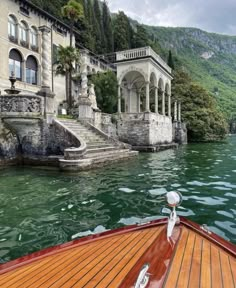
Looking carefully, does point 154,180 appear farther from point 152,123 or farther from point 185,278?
point 152,123

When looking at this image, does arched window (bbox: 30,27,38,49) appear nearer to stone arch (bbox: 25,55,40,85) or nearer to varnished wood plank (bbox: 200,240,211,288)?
stone arch (bbox: 25,55,40,85)

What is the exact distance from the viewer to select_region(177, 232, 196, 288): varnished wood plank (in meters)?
1.96

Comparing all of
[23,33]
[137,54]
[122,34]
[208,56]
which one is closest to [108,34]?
[122,34]

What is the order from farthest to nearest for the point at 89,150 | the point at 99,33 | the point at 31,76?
the point at 99,33 → the point at 31,76 → the point at 89,150

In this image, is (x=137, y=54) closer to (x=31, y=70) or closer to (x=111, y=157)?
(x=31, y=70)

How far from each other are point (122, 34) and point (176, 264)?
57.5 metres

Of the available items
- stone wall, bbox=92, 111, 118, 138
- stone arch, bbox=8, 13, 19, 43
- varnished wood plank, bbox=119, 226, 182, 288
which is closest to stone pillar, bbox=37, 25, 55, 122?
stone wall, bbox=92, 111, 118, 138

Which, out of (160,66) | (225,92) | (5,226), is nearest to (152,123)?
(160,66)

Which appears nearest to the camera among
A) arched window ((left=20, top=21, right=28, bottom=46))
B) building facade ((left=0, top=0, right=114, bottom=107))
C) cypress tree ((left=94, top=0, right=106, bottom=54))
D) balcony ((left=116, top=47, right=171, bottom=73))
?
balcony ((left=116, top=47, right=171, bottom=73))

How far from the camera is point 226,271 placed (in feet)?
7.32

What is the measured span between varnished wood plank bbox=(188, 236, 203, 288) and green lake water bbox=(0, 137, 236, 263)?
1947mm

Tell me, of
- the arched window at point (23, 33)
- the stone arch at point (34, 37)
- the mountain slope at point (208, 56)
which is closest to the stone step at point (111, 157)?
the arched window at point (23, 33)

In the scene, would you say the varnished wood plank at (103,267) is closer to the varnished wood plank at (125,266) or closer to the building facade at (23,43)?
the varnished wood plank at (125,266)

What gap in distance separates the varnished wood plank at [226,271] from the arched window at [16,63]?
2543 centimetres
